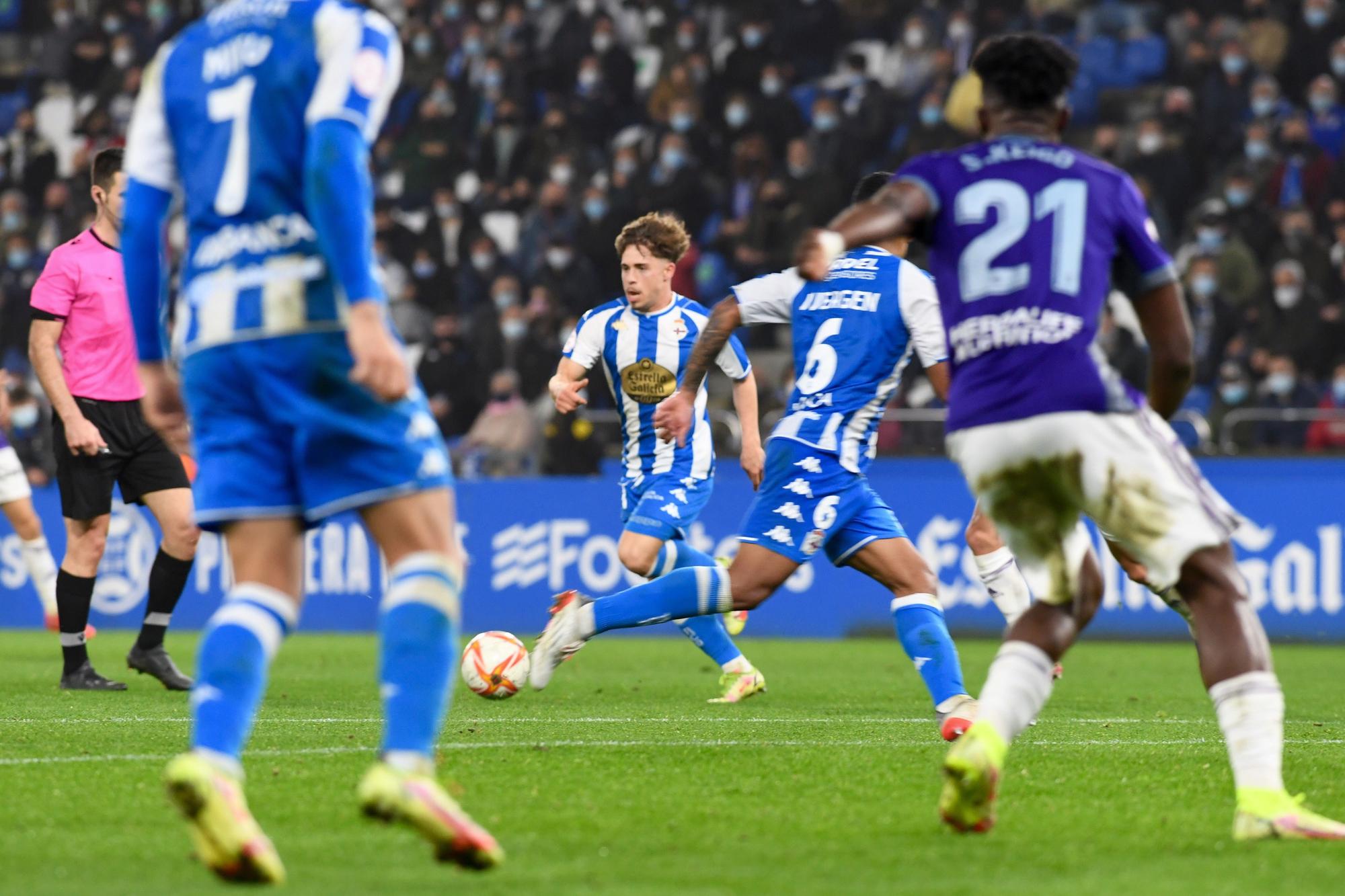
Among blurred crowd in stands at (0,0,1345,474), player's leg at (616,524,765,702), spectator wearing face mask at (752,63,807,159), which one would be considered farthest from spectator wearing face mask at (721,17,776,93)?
player's leg at (616,524,765,702)

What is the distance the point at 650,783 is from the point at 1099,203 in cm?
229

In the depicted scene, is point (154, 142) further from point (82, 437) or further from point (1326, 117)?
point (1326, 117)

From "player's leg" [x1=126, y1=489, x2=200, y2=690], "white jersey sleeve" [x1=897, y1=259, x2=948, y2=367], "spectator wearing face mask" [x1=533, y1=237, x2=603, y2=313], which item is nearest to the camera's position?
"white jersey sleeve" [x1=897, y1=259, x2=948, y2=367]

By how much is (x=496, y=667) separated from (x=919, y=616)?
6.69 ft

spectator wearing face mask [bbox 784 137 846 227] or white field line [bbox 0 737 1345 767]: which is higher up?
spectator wearing face mask [bbox 784 137 846 227]

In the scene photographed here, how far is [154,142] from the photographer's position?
4469mm

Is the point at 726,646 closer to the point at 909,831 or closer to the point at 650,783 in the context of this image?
the point at 650,783

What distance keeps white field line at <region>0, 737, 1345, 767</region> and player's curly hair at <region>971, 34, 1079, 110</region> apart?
285cm

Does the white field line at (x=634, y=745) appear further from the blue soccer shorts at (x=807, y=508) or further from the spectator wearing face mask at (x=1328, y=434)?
the spectator wearing face mask at (x=1328, y=434)

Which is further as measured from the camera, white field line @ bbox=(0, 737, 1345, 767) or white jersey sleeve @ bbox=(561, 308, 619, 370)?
white jersey sleeve @ bbox=(561, 308, 619, 370)

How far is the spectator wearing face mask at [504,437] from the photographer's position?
16.8 meters

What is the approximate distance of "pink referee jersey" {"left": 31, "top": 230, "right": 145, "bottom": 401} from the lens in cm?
934

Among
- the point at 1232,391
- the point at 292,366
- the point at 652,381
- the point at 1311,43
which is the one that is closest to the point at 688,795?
the point at 292,366

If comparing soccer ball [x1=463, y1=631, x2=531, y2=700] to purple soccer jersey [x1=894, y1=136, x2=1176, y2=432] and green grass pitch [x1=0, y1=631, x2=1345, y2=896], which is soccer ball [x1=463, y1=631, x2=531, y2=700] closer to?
green grass pitch [x1=0, y1=631, x2=1345, y2=896]
